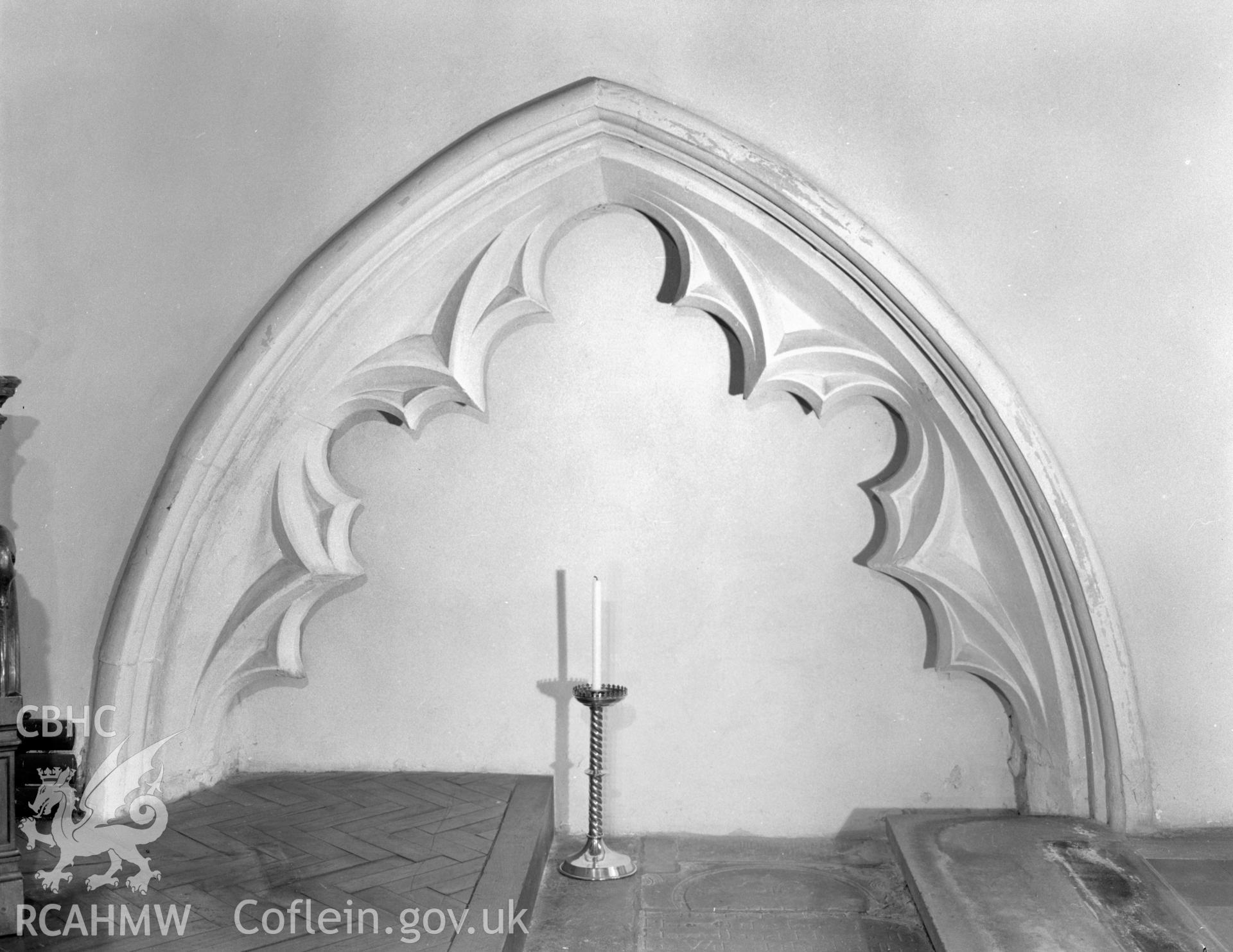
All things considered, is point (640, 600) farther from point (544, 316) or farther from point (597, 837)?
point (544, 316)

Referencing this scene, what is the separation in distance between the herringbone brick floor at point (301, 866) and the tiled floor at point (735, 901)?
0.33m

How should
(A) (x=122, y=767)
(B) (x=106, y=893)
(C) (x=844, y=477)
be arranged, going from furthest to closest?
(C) (x=844, y=477), (A) (x=122, y=767), (B) (x=106, y=893)

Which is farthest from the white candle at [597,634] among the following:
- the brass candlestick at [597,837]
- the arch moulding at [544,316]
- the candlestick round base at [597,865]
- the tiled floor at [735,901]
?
the arch moulding at [544,316]

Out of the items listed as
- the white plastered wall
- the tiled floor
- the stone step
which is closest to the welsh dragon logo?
the white plastered wall

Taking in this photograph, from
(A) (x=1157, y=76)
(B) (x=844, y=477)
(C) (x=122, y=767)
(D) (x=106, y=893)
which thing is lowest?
(D) (x=106, y=893)

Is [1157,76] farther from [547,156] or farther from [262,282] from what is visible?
[262,282]

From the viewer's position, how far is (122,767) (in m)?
3.64

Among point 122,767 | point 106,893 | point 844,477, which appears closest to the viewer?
point 106,893

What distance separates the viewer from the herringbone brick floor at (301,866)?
2.69 m

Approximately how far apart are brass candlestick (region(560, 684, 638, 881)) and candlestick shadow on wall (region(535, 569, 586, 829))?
443 millimetres

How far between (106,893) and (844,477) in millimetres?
2564

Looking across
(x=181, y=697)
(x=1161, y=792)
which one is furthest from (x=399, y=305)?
(x=1161, y=792)

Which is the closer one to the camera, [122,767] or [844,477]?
[122,767]

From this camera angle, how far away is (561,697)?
407 cm
